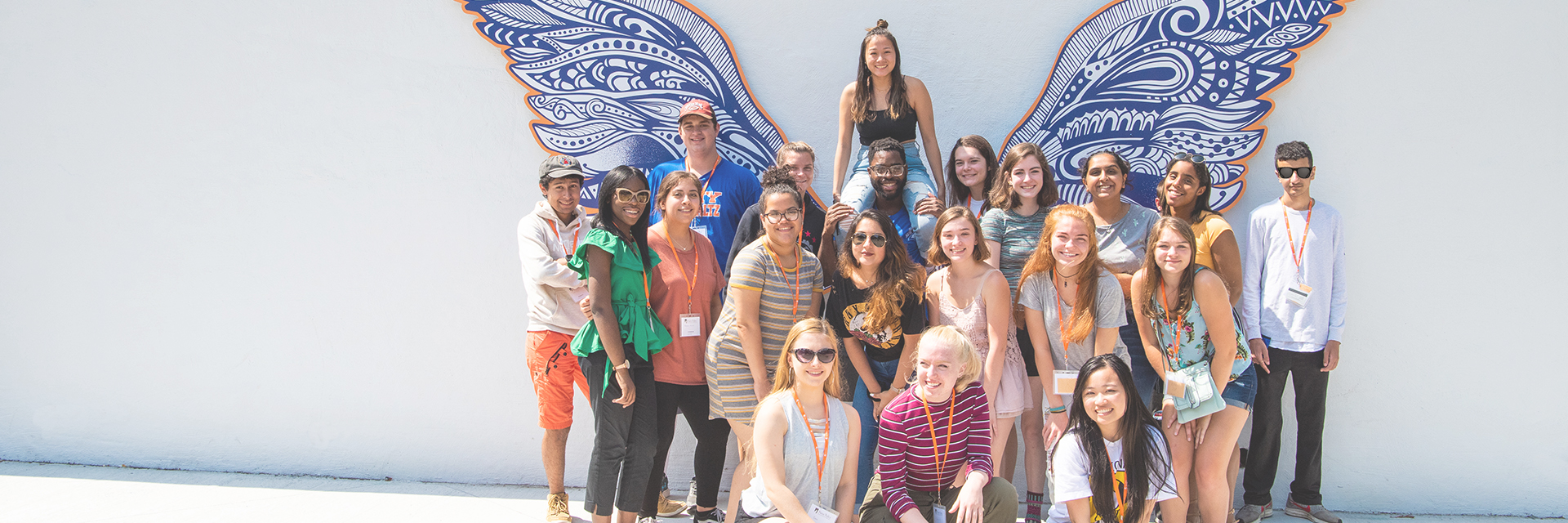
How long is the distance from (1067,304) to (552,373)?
1927 mm

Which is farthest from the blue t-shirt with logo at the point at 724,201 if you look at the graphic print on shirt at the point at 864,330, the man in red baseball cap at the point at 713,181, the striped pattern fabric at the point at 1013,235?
the striped pattern fabric at the point at 1013,235

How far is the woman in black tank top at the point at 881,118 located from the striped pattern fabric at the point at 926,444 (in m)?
0.89

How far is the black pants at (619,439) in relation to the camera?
279cm

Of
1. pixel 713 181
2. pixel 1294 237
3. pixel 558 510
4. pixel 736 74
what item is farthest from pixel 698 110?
pixel 1294 237

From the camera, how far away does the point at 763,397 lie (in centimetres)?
269

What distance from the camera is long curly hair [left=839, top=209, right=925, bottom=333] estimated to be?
269 centimetres

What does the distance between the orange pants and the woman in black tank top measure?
4.04 ft

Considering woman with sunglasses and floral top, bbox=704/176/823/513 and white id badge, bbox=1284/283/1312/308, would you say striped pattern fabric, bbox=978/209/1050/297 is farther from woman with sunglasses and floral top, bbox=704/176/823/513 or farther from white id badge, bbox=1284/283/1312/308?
white id badge, bbox=1284/283/1312/308

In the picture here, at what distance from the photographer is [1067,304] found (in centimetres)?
277

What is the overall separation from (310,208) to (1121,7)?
368cm

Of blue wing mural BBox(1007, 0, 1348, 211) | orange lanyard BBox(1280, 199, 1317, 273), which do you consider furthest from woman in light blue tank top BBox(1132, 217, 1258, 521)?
blue wing mural BBox(1007, 0, 1348, 211)

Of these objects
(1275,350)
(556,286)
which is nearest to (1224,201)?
(1275,350)

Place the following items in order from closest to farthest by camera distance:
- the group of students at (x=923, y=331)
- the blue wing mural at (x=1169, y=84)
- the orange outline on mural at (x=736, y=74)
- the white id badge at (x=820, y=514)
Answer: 1. the white id badge at (x=820, y=514)
2. the group of students at (x=923, y=331)
3. the blue wing mural at (x=1169, y=84)
4. the orange outline on mural at (x=736, y=74)

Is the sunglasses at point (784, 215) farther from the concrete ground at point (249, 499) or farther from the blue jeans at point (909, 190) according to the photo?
the concrete ground at point (249, 499)
